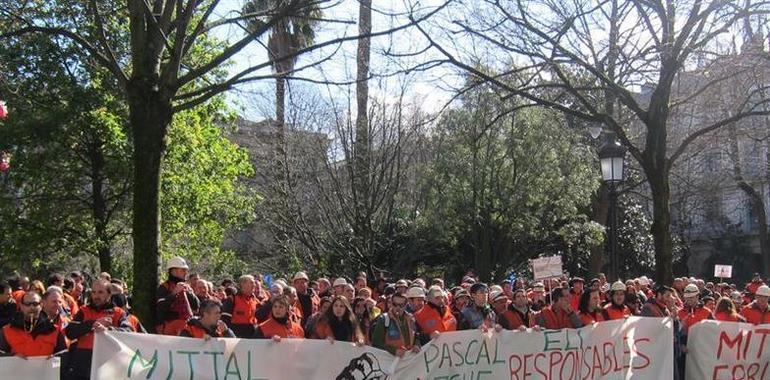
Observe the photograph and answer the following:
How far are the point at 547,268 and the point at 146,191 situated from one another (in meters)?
6.70

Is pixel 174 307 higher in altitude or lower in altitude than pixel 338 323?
higher

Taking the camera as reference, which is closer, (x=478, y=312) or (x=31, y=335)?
(x=31, y=335)

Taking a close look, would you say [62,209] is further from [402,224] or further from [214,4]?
[214,4]

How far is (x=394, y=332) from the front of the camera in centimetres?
955

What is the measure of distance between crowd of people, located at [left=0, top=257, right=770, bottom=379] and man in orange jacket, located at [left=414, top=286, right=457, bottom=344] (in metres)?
0.01

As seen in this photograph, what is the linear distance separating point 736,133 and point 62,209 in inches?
620

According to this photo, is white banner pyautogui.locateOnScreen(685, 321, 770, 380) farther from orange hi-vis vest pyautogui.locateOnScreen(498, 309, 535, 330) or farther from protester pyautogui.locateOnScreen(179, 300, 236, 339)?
protester pyautogui.locateOnScreen(179, 300, 236, 339)

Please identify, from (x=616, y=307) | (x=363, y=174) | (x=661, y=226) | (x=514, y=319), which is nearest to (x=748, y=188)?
(x=363, y=174)

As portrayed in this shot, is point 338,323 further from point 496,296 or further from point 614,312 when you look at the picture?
point 614,312

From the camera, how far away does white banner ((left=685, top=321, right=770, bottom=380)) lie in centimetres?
1004

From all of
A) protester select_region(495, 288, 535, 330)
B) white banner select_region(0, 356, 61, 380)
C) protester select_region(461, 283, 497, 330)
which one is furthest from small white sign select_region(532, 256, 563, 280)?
white banner select_region(0, 356, 61, 380)

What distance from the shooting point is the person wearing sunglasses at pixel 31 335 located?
7602mm

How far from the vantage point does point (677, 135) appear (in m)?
29.5

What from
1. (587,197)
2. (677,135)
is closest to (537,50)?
(587,197)
